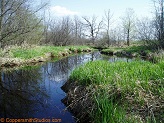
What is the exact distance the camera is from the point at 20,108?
17.5 feet

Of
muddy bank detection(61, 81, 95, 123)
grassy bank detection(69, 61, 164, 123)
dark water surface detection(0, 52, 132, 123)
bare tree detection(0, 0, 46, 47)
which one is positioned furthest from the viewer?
bare tree detection(0, 0, 46, 47)

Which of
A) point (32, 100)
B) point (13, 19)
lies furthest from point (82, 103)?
point (13, 19)

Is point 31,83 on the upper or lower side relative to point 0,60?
lower

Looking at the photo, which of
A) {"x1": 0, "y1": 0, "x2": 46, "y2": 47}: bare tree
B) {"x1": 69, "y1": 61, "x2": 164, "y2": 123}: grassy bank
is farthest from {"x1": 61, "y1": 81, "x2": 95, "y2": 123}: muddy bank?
{"x1": 0, "y1": 0, "x2": 46, "y2": 47}: bare tree

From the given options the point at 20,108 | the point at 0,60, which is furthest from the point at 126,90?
the point at 0,60

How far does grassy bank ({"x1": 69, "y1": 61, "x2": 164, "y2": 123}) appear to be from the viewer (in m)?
3.45

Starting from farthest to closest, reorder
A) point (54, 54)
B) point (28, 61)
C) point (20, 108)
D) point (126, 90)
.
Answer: point (54, 54) → point (28, 61) → point (20, 108) → point (126, 90)

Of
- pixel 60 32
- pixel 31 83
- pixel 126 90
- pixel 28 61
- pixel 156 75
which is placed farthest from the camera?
pixel 60 32

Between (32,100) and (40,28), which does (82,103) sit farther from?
(40,28)

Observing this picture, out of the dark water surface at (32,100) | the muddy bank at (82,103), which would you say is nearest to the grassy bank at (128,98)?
the muddy bank at (82,103)

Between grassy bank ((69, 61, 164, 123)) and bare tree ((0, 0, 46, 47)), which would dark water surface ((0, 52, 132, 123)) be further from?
bare tree ((0, 0, 46, 47))

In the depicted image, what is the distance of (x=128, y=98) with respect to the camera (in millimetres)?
4074

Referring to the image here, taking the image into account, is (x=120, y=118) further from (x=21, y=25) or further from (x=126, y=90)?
(x=21, y=25)

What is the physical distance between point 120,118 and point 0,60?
418 inches
